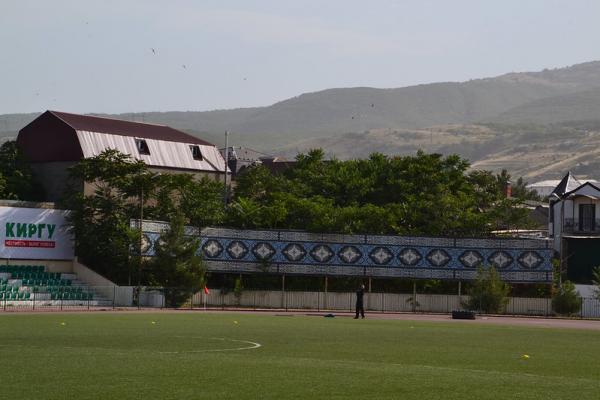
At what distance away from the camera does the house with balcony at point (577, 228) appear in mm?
88000

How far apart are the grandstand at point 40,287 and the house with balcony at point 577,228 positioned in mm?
37765

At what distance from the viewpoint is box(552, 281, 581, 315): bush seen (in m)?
70.8

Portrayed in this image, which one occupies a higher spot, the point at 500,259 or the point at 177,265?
the point at 500,259

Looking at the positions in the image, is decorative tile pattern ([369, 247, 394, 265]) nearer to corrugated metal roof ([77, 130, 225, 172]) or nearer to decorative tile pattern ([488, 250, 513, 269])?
decorative tile pattern ([488, 250, 513, 269])

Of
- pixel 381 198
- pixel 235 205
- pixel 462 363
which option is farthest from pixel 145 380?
pixel 381 198

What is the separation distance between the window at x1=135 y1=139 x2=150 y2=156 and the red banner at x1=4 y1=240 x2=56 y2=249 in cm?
1829

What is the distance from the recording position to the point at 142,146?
292ft

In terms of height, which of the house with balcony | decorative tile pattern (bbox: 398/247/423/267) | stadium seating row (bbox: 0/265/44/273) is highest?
the house with balcony

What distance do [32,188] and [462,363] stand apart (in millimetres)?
61973

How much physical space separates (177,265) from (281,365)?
45.3m

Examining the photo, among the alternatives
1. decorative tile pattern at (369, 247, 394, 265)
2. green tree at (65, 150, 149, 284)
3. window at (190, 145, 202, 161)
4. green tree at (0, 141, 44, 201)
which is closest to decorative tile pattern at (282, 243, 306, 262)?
decorative tile pattern at (369, 247, 394, 265)

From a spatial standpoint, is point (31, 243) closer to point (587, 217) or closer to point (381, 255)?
point (381, 255)

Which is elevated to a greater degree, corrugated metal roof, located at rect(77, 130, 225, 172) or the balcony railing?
corrugated metal roof, located at rect(77, 130, 225, 172)

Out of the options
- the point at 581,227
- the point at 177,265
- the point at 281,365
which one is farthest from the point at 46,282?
→ the point at 281,365
